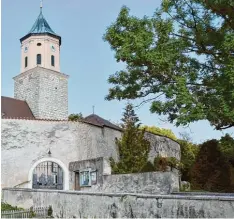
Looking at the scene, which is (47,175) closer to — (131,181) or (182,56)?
(131,181)

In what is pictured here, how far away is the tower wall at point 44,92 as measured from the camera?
36.8 meters

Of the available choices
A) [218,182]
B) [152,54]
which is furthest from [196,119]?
[218,182]

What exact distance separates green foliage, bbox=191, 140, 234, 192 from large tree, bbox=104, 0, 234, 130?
496 cm

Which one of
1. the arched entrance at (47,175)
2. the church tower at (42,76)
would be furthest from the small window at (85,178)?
the church tower at (42,76)

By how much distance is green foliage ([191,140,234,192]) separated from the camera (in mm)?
16734

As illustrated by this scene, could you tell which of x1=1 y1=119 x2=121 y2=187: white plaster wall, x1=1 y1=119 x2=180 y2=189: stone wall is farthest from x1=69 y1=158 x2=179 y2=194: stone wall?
x1=1 y1=119 x2=121 y2=187: white plaster wall

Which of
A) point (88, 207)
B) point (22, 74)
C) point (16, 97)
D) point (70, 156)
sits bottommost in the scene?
point (88, 207)

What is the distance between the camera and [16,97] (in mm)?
39031

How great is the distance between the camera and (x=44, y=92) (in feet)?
123

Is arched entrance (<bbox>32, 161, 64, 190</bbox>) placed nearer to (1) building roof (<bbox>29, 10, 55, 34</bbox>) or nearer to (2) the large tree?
(2) the large tree

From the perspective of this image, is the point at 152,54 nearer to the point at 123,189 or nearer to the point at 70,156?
the point at 123,189

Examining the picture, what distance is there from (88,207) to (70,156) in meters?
10.6

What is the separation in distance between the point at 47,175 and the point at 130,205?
511 inches

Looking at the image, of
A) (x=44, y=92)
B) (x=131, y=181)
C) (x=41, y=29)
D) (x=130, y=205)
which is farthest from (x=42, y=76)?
(x=130, y=205)
